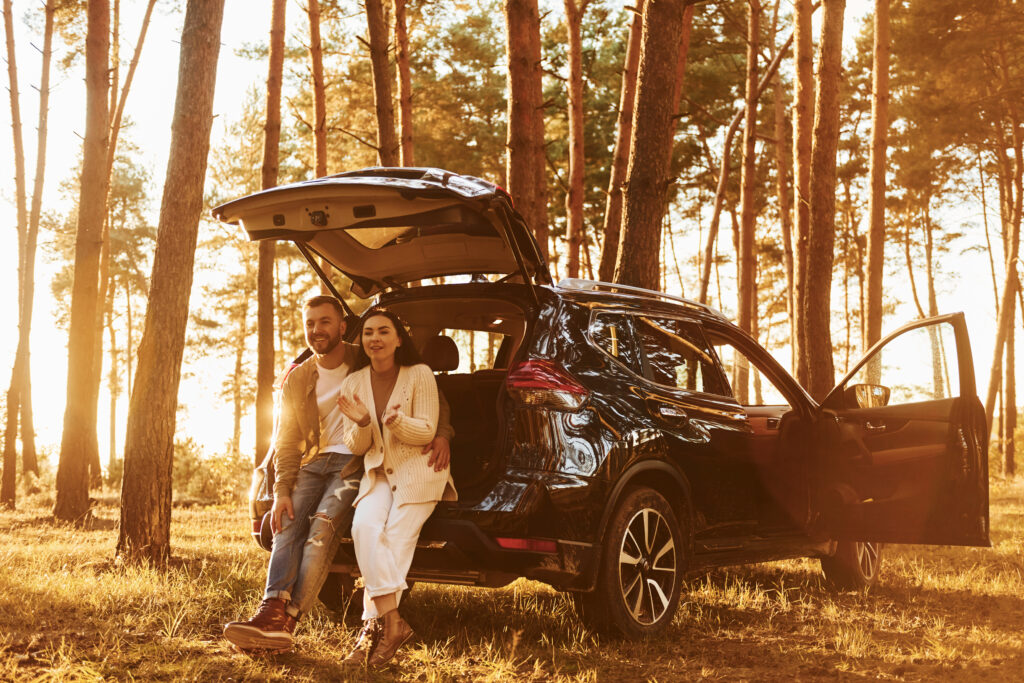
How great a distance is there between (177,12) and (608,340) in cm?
1745

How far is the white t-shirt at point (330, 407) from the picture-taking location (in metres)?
5.17

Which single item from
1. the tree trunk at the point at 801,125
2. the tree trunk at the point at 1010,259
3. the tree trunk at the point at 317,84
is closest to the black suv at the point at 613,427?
the tree trunk at the point at 801,125

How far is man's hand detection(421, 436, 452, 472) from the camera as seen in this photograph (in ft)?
15.7

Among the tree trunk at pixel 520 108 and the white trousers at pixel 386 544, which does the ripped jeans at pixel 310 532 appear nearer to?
the white trousers at pixel 386 544

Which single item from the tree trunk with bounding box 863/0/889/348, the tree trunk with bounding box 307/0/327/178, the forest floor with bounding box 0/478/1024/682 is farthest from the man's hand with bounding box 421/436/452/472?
the tree trunk with bounding box 307/0/327/178

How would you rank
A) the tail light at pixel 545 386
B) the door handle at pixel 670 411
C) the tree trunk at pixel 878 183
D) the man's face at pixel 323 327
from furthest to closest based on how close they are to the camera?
the tree trunk at pixel 878 183, the door handle at pixel 670 411, the man's face at pixel 323 327, the tail light at pixel 545 386

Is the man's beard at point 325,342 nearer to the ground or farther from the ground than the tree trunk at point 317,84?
nearer to the ground

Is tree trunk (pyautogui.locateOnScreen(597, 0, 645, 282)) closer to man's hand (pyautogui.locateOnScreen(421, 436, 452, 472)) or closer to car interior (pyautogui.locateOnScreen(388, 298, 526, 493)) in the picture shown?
car interior (pyautogui.locateOnScreen(388, 298, 526, 493))

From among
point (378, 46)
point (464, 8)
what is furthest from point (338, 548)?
point (464, 8)

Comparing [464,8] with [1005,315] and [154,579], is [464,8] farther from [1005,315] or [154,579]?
[154,579]

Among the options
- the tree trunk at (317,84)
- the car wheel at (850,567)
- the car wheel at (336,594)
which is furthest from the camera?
A: the tree trunk at (317,84)

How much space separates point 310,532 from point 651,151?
4.91 meters

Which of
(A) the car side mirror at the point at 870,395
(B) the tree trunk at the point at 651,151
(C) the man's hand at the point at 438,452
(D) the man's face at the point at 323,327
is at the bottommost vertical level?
(C) the man's hand at the point at 438,452

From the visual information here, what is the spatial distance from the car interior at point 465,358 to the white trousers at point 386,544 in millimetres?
455
